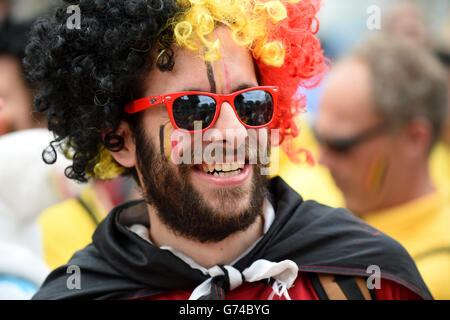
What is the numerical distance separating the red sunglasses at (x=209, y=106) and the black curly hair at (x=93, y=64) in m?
0.14

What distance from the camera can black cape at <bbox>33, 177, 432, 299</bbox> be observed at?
256 cm

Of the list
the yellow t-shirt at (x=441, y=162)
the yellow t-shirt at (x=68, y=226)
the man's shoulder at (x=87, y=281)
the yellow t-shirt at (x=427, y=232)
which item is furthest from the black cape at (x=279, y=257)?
the yellow t-shirt at (x=441, y=162)

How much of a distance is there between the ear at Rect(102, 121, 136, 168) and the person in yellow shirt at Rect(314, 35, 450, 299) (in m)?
2.24

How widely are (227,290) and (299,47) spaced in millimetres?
1151

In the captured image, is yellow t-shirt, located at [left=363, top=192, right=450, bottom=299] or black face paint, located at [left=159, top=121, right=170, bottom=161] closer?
black face paint, located at [left=159, top=121, right=170, bottom=161]

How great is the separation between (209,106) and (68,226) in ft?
7.25

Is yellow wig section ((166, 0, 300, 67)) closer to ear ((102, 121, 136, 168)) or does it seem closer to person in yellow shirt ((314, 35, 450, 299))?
ear ((102, 121, 136, 168))

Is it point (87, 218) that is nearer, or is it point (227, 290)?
point (227, 290)

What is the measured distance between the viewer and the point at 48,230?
4.27m

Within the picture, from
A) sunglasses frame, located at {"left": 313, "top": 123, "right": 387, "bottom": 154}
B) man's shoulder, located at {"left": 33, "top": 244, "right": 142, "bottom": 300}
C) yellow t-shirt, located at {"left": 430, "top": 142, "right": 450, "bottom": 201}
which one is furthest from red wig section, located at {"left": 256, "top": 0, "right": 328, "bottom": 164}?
yellow t-shirt, located at {"left": 430, "top": 142, "right": 450, "bottom": 201}
